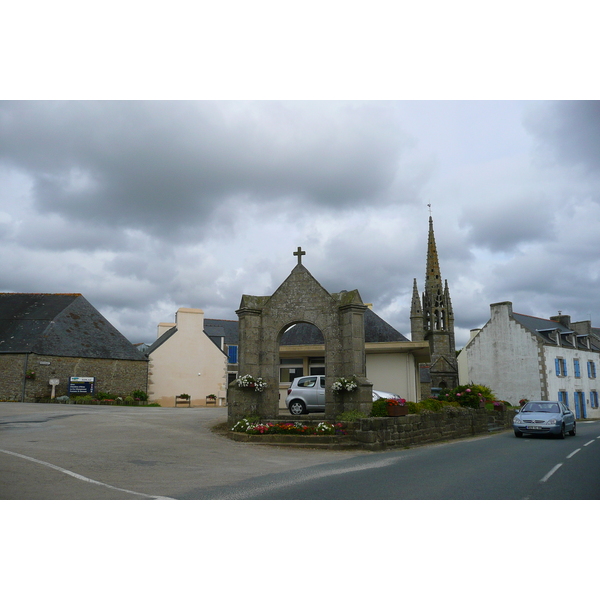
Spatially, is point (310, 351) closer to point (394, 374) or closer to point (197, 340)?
point (394, 374)

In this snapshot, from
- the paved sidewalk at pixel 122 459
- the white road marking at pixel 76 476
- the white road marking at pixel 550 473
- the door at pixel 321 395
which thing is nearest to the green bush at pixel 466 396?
the door at pixel 321 395

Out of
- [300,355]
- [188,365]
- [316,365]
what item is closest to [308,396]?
[300,355]

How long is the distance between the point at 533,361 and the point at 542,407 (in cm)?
1971

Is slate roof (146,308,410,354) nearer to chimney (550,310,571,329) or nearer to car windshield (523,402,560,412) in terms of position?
car windshield (523,402,560,412)

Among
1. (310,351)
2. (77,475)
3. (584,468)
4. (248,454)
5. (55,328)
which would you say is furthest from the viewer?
(55,328)

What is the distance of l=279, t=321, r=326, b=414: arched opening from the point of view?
23234 mm

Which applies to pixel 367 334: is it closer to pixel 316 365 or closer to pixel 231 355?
pixel 316 365

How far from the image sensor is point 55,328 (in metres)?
30.4

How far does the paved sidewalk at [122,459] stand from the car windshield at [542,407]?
9988mm

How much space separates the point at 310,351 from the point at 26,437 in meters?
13.1

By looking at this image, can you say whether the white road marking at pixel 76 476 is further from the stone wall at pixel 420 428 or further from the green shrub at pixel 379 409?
the green shrub at pixel 379 409

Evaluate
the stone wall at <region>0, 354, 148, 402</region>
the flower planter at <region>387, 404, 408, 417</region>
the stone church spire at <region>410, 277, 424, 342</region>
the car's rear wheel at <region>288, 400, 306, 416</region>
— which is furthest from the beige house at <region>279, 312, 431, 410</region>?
the stone church spire at <region>410, 277, 424, 342</region>

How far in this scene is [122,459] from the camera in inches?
402

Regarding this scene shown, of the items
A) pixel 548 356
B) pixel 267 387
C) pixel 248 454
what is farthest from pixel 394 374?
pixel 548 356
